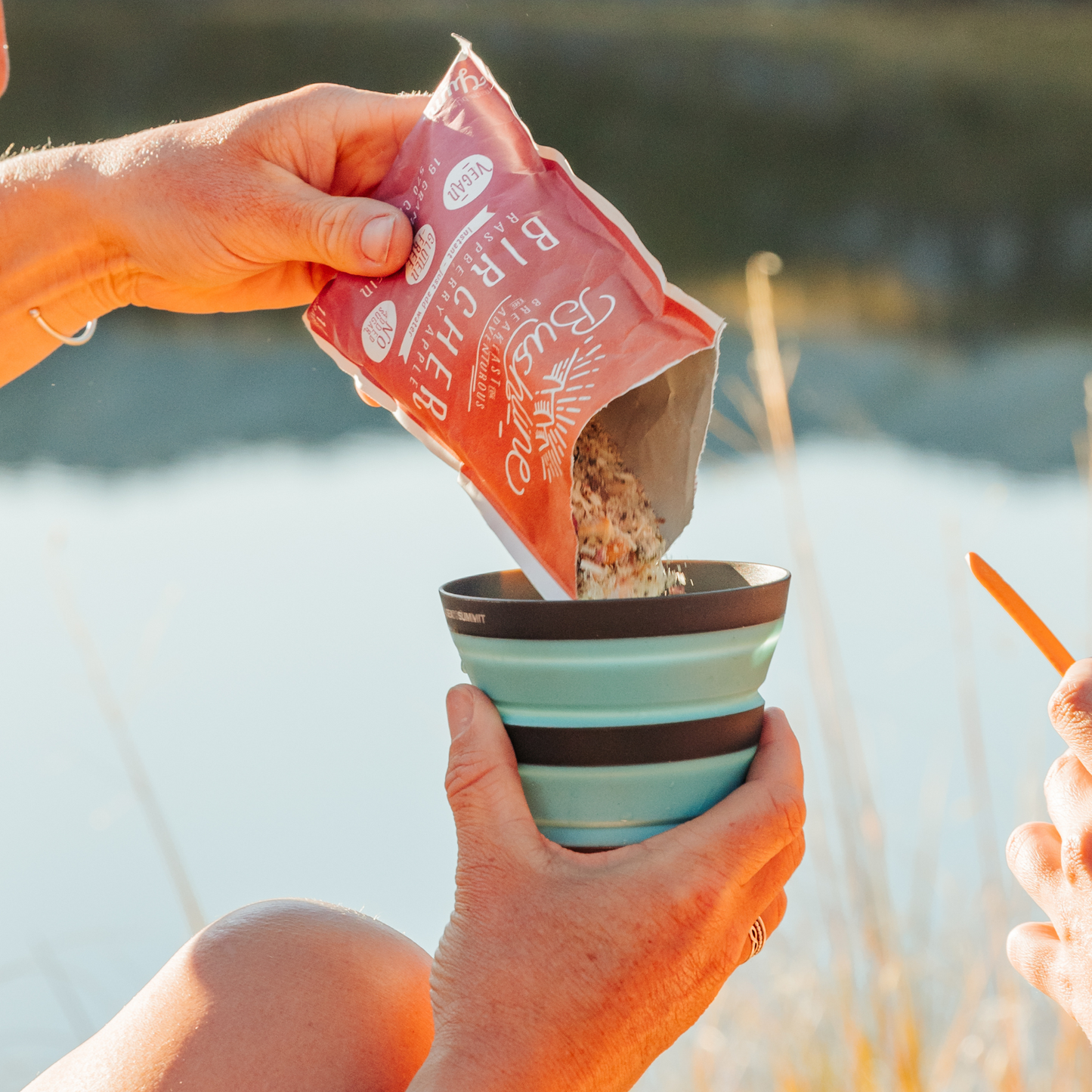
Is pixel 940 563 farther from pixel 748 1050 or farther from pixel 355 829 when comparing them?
pixel 355 829

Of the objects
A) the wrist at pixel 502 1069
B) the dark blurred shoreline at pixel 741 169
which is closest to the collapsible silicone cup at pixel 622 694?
the wrist at pixel 502 1069

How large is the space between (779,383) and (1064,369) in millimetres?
1713

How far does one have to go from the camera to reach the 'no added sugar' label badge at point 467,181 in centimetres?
66

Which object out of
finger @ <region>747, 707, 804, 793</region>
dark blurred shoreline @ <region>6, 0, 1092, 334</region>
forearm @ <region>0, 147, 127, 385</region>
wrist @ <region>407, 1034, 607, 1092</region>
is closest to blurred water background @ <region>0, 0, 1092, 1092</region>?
dark blurred shoreline @ <region>6, 0, 1092, 334</region>

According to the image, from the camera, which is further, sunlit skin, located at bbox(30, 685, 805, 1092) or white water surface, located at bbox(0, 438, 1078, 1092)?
white water surface, located at bbox(0, 438, 1078, 1092)

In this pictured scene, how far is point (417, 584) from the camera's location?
7.11ft

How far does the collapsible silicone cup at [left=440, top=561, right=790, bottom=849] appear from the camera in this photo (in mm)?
551

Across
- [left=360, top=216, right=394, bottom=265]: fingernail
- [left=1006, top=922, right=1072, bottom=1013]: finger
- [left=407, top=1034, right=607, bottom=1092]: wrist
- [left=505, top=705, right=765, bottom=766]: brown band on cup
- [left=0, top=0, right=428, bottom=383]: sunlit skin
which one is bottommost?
[left=1006, top=922, right=1072, bottom=1013]: finger

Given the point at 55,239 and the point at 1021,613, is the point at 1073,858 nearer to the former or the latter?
the point at 1021,613

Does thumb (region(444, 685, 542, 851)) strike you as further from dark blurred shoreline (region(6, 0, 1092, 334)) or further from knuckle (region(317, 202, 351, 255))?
dark blurred shoreline (region(6, 0, 1092, 334))

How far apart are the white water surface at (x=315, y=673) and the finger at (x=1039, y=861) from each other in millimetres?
792

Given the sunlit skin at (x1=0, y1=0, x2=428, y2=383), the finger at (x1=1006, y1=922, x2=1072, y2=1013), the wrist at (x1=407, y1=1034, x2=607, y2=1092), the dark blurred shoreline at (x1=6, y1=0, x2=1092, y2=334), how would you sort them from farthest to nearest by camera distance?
1. the dark blurred shoreline at (x1=6, y1=0, x2=1092, y2=334)
2. the sunlit skin at (x1=0, y1=0, x2=428, y2=383)
3. the finger at (x1=1006, y1=922, x2=1072, y2=1013)
4. the wrist at (x1=407, y1=1034, x2=607, y2=1092)

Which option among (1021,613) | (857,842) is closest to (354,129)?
(1021,613)

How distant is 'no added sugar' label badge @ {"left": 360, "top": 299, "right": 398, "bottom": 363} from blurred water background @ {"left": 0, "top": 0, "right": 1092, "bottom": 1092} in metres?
0.78
